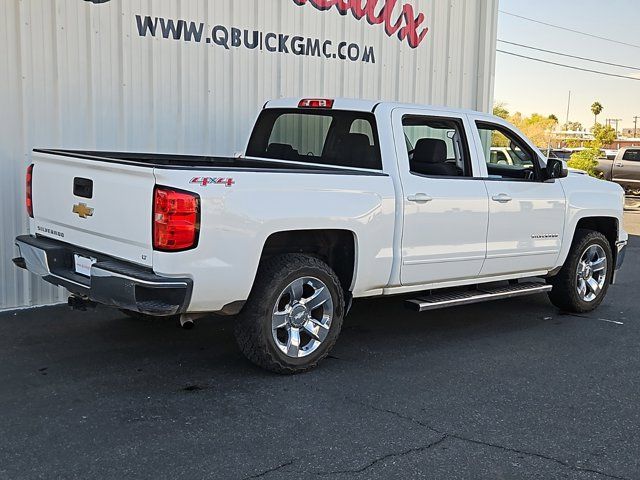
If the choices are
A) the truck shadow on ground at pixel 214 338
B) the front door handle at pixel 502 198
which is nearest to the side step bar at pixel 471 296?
the truck shadow on ground at pixel 214 338

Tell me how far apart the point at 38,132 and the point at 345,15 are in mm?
4320

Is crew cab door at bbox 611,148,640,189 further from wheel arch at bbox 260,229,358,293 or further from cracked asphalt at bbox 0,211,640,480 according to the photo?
wheel arch at bbox 260,229,358,293

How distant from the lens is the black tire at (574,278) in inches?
293

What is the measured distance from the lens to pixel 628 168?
81.8 ft

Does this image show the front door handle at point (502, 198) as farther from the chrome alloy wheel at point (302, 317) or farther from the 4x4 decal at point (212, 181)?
the 4x4 decal at point (212, 181)

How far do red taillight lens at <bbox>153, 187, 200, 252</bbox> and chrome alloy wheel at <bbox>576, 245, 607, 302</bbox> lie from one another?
461cm

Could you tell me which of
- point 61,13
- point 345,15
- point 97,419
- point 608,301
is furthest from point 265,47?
point 97,419

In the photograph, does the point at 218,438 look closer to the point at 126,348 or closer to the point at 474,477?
the point at 474,477

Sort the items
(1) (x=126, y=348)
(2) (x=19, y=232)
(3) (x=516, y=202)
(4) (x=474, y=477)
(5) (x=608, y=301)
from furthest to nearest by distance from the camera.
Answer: (5) (x=608, y=301) < (2) (x=19, y=232) < (3) (x=516, y=202) < (1) (x=126, y=348) < (4) (x=474, y=477)

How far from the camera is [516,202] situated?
21.6ft

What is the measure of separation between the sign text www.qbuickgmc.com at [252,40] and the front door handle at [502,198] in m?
3.61

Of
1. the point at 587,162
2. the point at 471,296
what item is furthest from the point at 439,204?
the point at 587,162

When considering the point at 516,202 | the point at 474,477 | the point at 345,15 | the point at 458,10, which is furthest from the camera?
the point at 458,10

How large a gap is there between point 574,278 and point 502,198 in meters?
1.61
